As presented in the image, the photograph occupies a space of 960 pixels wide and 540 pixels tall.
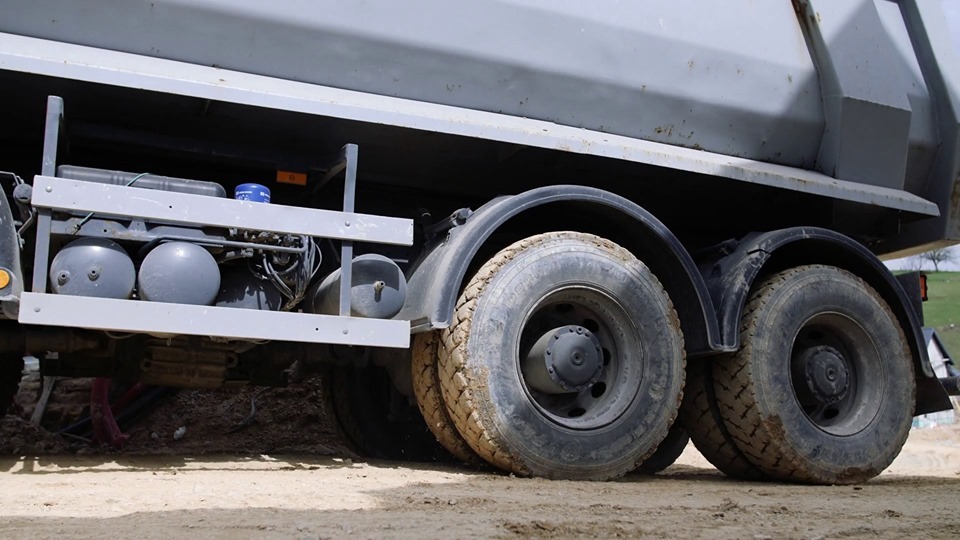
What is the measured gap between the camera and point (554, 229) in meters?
5.14

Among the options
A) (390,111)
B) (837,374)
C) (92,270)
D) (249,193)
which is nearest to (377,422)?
(249,193)

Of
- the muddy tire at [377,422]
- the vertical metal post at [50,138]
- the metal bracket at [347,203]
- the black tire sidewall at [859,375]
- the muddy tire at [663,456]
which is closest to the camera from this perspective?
the vertical metal post at [50,138]

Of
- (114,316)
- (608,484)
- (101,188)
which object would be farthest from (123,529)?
(608,484)

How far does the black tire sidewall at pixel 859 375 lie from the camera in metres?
4.85

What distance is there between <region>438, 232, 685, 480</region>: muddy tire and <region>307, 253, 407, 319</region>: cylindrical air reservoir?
0.28m

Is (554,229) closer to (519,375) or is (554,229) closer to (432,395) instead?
(519,375)

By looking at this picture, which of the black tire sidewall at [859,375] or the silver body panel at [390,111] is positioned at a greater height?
the silver body panel at [390,111]

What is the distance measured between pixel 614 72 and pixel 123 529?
3331 millimetres

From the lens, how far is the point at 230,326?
3.81 meters

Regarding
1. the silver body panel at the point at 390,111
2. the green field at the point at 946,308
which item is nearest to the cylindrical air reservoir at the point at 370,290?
the silver body panel at the point at 390,111

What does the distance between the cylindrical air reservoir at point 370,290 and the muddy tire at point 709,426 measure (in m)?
1.73

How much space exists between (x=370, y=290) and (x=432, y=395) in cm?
55

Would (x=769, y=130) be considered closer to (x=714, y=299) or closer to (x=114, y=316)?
(x=714, y=299)

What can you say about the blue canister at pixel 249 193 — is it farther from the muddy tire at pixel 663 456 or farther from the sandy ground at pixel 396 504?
the muddy tire at pixel 663 456
